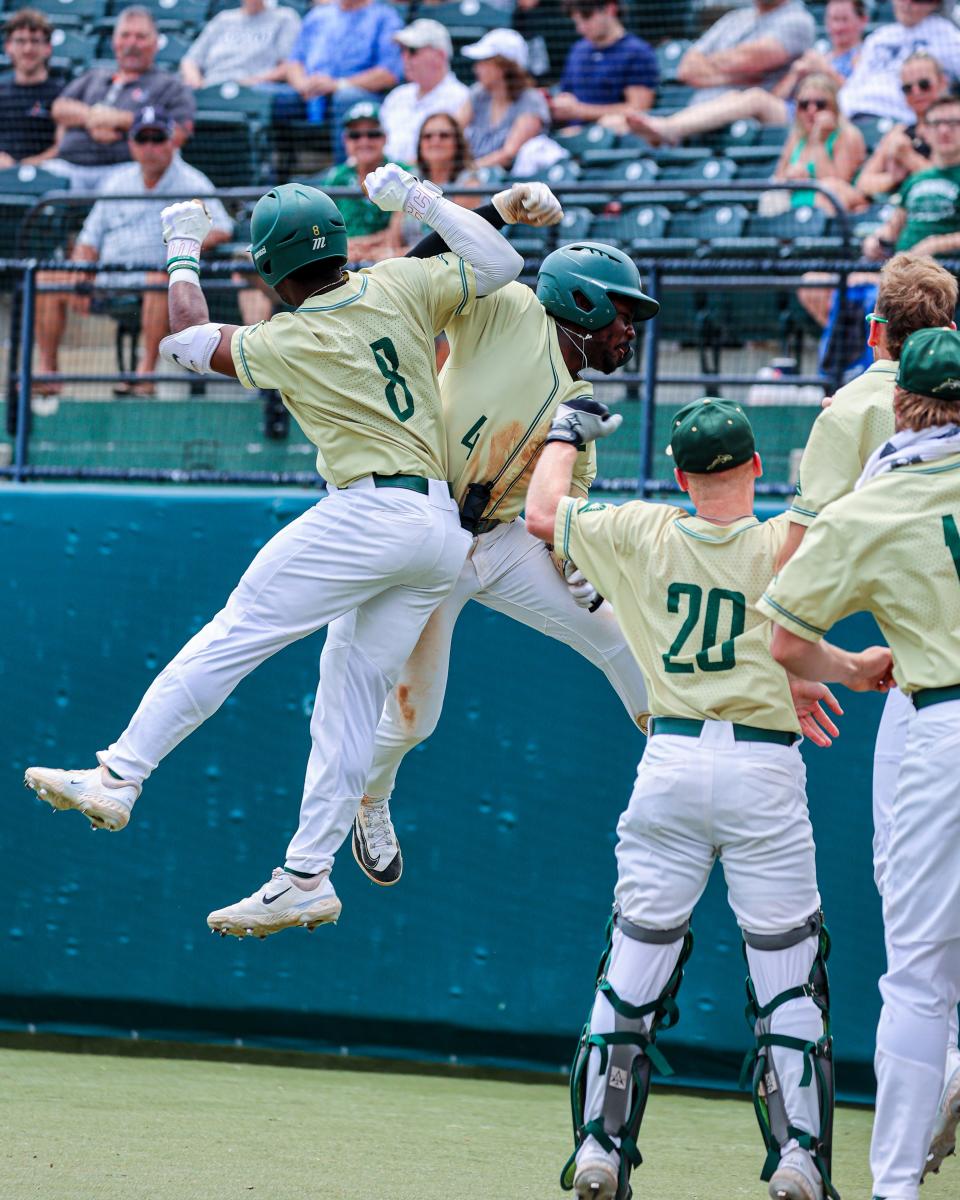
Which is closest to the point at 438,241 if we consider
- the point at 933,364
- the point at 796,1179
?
the point at 933,364

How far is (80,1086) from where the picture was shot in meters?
5.95

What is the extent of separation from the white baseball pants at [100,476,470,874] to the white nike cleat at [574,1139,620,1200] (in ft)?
3.52

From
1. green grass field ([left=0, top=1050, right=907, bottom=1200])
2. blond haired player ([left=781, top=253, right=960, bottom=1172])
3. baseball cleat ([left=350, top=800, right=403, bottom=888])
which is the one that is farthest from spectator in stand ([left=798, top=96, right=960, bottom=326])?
green grass field ([left=0, top=1050, right=907, bottom=1200])

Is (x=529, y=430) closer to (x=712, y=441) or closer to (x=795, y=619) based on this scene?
(x=712, y=441)

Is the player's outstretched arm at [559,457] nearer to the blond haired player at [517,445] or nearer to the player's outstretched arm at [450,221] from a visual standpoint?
the blond haired player at [517,445]

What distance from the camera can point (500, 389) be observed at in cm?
469

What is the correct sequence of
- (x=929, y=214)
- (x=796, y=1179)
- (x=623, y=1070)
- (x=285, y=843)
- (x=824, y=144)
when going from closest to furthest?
(x=796, y=1179) → (x=623, y=1070) → (x=285, y=843) → (x=929, y=214) → (x=824, y=144)

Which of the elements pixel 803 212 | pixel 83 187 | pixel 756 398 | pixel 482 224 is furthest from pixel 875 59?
pixel 482 224

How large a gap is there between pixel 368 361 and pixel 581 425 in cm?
62

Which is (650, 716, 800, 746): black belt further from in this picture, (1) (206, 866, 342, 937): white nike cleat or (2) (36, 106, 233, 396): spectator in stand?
(2) (36, 106, 233, 396): spectator in stand

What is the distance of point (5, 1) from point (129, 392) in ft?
18.9

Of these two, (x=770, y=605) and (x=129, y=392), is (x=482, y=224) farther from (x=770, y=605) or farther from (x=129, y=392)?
(x=129, y=392)

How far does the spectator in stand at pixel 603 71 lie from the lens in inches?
409

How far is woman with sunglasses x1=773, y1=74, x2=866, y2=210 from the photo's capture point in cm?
860
